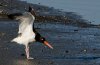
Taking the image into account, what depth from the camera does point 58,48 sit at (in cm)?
1427

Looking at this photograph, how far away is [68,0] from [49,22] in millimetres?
6319

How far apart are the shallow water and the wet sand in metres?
2.93

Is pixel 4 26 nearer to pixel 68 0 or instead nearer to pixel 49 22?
pixel 49 22

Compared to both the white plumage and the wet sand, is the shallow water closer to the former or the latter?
the wet sand

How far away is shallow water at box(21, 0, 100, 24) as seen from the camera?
71.2 feet

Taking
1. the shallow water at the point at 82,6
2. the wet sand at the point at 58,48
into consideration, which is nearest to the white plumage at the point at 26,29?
the wet sand at the point at 58,48

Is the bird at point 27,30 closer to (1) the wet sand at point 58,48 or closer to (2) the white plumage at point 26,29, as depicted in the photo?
(2) the white plumage at point 26,29

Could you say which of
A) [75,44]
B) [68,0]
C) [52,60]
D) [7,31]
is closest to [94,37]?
[75,44]

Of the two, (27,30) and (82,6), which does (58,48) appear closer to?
(27,30)

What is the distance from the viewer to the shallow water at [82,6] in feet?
71.2

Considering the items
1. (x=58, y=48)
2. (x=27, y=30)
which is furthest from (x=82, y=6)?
(x=27, y=30)

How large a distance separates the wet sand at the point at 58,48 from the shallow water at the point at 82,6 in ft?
9.60

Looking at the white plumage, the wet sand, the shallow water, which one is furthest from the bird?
the shallow water

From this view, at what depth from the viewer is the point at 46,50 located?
45.9 ft
